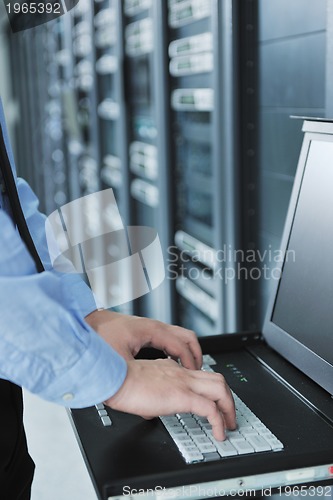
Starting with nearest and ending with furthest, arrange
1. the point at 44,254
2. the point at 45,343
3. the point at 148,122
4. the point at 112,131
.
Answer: the point at 45,343 < the point at 44,254 < the point at 148,122 < the point at 112,131

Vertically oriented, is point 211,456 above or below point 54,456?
above

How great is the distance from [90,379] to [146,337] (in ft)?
1.01

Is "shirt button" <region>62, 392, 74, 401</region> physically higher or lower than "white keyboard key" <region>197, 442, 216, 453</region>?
higher

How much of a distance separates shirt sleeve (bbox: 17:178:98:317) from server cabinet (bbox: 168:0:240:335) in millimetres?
945

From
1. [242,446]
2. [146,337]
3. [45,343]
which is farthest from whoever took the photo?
[146,337]

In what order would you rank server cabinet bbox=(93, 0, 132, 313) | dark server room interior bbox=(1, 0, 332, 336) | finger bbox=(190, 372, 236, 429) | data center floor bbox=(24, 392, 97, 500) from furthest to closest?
server cabinet bbox=(93, 0, 132, 313) < data center floor bbox=(24, 392, 97, 500) < dark server room interior bbox=(1, 0, 332, 336) < finger bbox=(190, 372, 236, 429)

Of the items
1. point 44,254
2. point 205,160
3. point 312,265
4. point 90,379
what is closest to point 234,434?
point 90,379

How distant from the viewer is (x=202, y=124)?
254cm

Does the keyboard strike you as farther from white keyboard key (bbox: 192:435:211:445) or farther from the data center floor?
the data center floor

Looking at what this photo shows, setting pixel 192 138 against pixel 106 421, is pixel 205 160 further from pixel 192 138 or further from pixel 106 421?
pixel 106 421

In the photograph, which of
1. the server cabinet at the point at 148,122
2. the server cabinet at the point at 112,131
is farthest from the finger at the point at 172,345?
the server cabinet at the point at 112,131

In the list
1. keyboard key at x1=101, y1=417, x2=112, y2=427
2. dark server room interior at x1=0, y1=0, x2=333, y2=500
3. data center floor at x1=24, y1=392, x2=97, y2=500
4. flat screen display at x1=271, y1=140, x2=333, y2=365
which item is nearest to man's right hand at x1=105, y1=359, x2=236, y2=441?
keyboard key at x1=101, y1=417, x2=112, y2=427

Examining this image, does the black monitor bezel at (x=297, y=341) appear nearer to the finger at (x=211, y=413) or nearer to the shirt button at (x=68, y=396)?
→ the finger at (x=211, y=413)

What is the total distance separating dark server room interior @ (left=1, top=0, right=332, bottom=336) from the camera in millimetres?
1924
